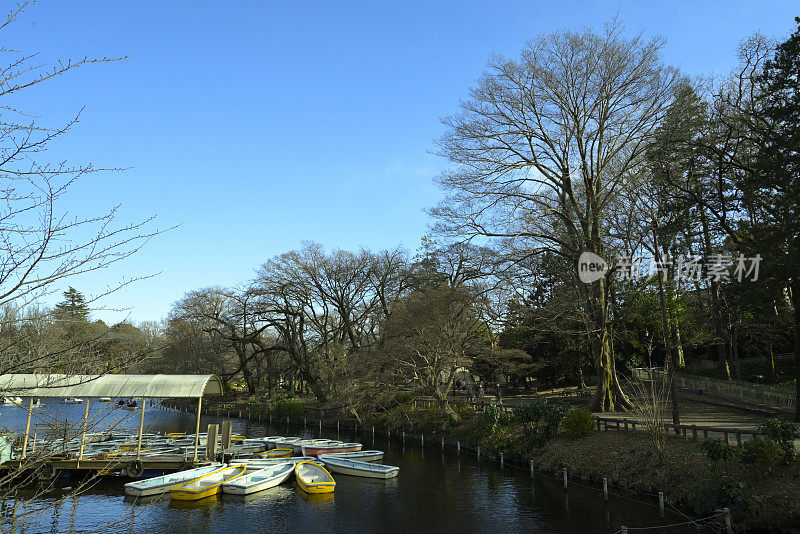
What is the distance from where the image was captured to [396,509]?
55.6 ft

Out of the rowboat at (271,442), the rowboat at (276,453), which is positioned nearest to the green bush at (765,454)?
the rowboat at (276,453)

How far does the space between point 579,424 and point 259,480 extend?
13491 millimetres

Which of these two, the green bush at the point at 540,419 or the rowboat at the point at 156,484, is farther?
the green bush at the point at 540,419

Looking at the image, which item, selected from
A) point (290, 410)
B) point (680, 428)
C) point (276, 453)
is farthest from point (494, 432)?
point (290, 410)

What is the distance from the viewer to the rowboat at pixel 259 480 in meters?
18.6

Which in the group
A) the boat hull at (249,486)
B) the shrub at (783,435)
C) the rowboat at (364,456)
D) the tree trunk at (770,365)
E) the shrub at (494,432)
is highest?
the tree trunk at (770,365)

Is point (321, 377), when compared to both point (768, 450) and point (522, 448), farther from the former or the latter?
point (768, 450)

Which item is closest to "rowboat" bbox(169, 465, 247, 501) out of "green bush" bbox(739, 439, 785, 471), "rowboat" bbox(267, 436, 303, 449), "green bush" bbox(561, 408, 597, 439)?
"rowboat" bbox(267, 436, 303, 449)

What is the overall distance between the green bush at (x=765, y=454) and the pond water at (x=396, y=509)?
2719 millimetres

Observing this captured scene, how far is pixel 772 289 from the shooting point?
21844 millimetres

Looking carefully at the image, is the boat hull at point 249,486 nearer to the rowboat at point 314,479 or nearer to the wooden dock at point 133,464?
the rowboat at point 314,479

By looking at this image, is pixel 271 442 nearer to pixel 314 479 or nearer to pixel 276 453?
pixel 276 453

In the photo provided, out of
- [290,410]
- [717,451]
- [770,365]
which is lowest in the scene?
[290,410]

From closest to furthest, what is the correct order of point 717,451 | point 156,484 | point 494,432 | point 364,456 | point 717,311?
point 717,451 < point 156,484 < point 364,456 < point 494,432 < point 717,311
